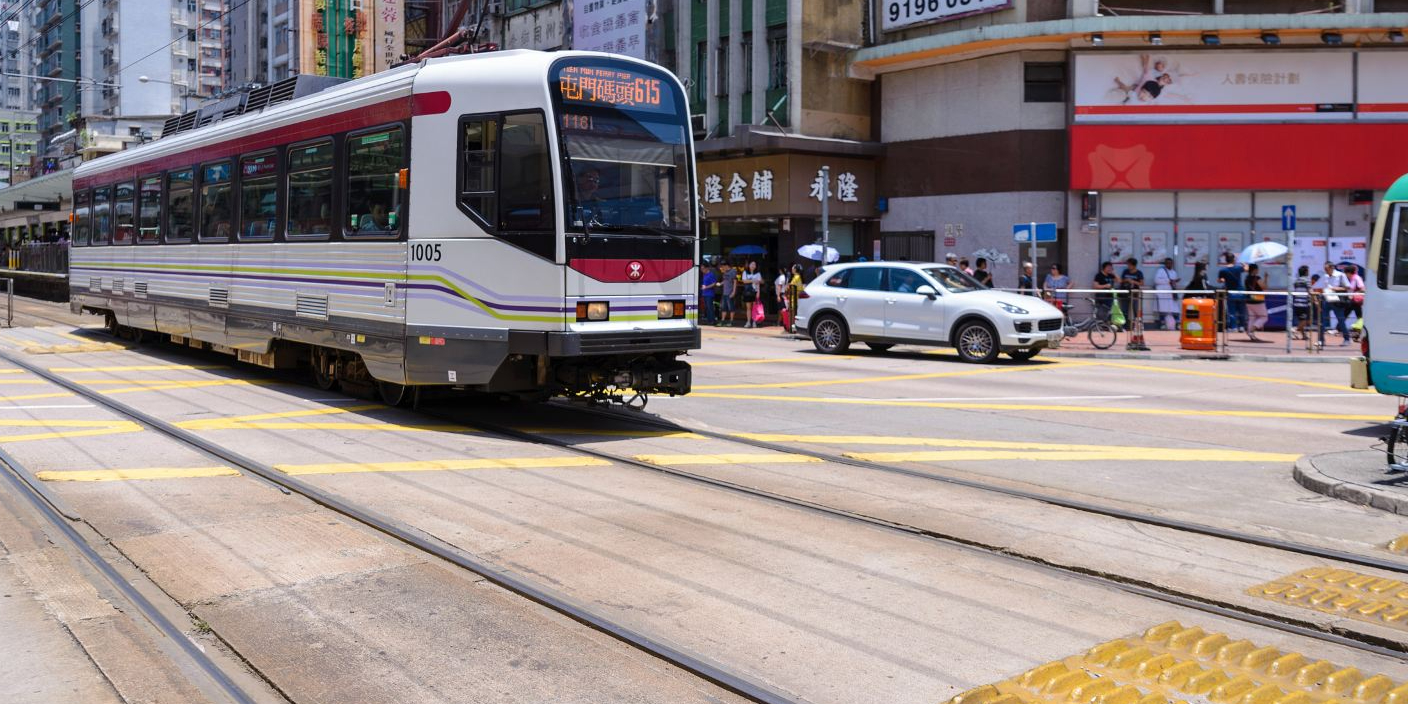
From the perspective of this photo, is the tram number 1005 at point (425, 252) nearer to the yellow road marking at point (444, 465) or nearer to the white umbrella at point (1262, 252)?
the yellow road marking at point (444, 465)

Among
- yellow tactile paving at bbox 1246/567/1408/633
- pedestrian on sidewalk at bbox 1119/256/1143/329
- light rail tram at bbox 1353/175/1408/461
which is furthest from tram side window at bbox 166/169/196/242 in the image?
pedestrian on sidewalk at bbox 1119/256/1143/329

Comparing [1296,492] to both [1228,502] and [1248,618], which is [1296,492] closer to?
[1228,502]

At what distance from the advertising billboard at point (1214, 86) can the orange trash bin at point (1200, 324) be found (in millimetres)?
8365

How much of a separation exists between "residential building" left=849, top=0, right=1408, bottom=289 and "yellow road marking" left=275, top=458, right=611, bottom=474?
2277 centimetres

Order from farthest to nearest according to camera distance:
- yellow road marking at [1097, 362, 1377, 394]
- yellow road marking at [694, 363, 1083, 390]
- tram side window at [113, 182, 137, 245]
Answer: tram side window at [113, 182, 137, 245], yellow road marking at [1097, 362, 1377, 394], yellow road marking at [694, 363, 1083, 390]

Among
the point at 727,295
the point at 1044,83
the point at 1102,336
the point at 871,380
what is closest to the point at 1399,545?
the point at 871,380

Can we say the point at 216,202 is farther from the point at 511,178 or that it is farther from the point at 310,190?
the point at 511,178

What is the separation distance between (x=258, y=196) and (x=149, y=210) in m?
5.06

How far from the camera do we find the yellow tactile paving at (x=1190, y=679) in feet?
15.7

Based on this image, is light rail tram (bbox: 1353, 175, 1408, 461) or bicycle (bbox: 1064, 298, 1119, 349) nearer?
light rail tram (bbox: 1353, 175, 1408, 461)

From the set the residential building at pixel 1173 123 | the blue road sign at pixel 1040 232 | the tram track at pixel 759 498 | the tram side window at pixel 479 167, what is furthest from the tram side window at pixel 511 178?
the residential building at pixel 1173 123

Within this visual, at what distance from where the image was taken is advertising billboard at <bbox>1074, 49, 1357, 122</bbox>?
29.2 m

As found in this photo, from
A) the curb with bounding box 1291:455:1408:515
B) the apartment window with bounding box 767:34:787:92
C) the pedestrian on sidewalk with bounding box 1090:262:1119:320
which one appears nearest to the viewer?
the curb with bounding box 1291:455:1408:515

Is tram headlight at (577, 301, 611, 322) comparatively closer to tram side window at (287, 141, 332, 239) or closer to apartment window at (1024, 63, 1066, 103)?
tram side window at (287, 141, 332, 239)
